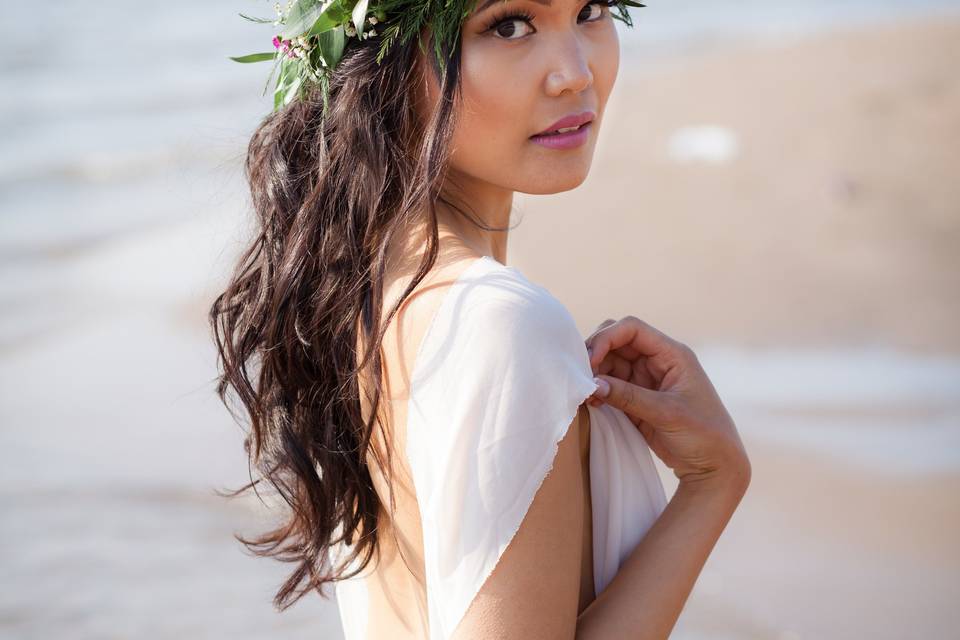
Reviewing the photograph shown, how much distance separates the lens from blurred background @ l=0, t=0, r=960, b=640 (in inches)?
201

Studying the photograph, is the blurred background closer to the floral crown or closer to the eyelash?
the floral crown

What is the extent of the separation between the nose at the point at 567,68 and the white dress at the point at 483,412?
482 millimetres

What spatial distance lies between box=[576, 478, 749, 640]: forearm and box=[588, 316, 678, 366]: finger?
26 cm

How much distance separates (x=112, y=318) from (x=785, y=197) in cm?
481

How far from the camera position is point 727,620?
4723mm

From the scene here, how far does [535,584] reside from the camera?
6.00 feet

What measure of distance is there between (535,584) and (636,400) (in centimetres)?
44

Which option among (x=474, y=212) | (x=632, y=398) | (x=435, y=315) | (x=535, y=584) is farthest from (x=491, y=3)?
(x=535, y=584)

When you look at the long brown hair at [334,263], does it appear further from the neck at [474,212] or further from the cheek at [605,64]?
the cheek at [605,64]

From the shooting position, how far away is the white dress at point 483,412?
6.01 ft

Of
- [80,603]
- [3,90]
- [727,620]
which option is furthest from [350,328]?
[3,90]

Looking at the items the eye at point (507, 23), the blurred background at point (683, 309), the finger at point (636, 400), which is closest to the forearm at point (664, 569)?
the finger at point (636, 400)

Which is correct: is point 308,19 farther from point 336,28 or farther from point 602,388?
point 602,388

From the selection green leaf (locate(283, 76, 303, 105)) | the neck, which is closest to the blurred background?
green leaf (locate(283, 76, 303, 105))
